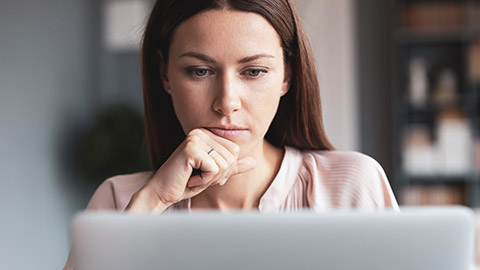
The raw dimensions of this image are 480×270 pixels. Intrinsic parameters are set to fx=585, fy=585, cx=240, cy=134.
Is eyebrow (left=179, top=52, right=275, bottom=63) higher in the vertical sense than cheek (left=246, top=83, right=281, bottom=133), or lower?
higher

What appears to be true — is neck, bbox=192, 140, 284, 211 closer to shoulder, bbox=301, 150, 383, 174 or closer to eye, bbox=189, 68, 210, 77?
shoulder, bbox=301, 150, 383, 174

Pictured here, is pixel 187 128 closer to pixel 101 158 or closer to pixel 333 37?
pixel 101 158

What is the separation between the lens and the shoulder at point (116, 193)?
4.31 ft

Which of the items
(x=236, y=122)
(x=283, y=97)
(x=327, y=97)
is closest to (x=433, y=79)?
(x=327, y=97)

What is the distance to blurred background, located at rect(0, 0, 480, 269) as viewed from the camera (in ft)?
12.7

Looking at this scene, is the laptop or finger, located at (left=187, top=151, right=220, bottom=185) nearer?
the laptop

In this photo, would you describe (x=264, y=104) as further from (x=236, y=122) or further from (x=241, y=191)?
(x=241, y=191)

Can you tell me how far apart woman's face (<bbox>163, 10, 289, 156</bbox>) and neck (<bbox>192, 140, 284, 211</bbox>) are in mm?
110

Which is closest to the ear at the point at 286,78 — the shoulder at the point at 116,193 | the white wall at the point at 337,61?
the shoulder at the point at 116,193

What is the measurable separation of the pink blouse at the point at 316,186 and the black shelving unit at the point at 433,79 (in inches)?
137

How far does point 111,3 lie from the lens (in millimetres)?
4637

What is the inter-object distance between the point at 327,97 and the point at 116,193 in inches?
127

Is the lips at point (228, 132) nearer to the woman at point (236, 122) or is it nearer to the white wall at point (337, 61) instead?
the woman at point (236, 122)

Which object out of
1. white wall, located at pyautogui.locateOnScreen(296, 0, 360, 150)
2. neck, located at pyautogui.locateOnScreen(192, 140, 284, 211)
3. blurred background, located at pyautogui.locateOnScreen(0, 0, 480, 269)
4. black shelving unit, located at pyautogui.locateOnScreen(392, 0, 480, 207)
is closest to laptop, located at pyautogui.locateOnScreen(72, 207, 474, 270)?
neck, located at pyautogui.locateOnScreen(192, 140, 284, 211)
